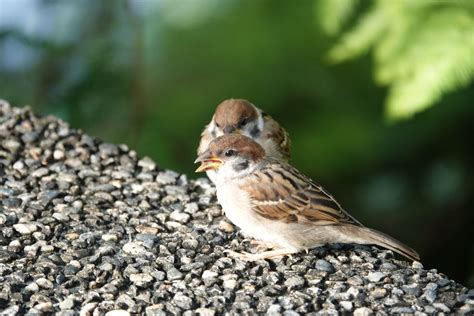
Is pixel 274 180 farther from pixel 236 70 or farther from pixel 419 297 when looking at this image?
pixel 236 70

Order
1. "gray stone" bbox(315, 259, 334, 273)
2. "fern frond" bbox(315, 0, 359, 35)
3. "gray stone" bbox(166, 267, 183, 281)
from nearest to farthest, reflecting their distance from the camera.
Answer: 1. "gray stone" bbox(166, 267, 183, 281)
2. "gray stone" bbox(315, 259, 334, 273)
3. "fern frond" bbox(315, 0, 359, 35)

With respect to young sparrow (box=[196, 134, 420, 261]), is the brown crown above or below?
above

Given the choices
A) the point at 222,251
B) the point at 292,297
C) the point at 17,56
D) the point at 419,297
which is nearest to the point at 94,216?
the point at 222,251

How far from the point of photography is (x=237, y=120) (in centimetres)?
522

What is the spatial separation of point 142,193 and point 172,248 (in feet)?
2.03

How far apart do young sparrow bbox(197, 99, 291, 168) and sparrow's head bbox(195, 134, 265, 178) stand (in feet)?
2.58

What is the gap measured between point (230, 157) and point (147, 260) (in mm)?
654

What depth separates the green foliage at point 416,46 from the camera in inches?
203

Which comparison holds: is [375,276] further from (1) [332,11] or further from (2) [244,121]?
(1) [332,11]

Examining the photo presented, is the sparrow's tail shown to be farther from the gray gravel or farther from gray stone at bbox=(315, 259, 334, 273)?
gray stone at bbox=(315, 259, 334, 273)

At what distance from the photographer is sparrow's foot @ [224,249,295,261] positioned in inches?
159

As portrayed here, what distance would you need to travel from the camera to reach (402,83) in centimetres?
538

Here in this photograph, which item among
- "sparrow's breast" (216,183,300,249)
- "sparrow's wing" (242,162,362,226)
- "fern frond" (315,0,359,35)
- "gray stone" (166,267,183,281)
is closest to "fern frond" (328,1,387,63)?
"fern frond" (315,0,359,35)

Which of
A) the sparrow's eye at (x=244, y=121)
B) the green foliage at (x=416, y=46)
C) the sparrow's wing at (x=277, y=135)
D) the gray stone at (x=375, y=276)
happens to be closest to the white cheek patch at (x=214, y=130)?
the sparrow's eye at (x=244, y=121)
